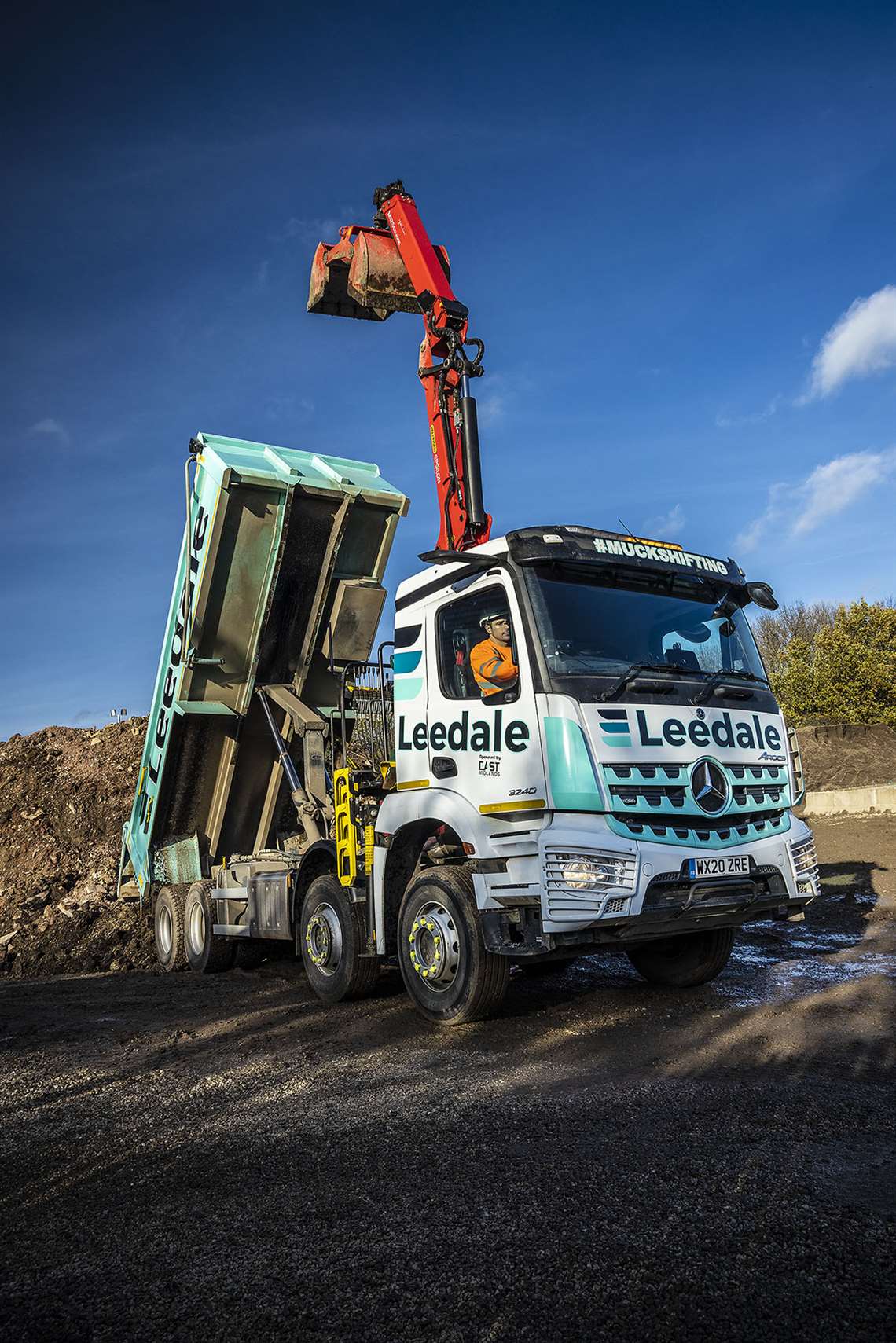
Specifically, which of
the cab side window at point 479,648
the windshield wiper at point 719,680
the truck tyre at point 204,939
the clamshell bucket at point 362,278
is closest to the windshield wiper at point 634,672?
the windshield wiper at point 719,680

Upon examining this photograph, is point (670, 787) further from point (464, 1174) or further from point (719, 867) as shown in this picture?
point (464, 1174)

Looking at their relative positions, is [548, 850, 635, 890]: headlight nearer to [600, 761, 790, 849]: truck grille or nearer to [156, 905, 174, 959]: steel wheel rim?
[600, 761, 790, 849]: truck grille

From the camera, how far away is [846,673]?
31.7 m

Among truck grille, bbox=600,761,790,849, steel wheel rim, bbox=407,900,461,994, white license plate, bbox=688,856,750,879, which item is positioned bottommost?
steel wheel rim, bbox=407,900,461,994

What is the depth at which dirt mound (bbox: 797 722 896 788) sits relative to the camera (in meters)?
28.4

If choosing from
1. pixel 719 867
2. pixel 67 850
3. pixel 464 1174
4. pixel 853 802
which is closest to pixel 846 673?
pixel 853 802

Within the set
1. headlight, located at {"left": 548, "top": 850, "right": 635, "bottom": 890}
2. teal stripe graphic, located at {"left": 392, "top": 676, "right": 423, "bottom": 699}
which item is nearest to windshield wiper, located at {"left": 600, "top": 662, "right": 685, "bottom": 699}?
headlight, located at {"left": 548, "top": 850, "right": 635, "bottom": 890}

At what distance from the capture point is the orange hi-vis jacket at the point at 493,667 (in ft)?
18.5

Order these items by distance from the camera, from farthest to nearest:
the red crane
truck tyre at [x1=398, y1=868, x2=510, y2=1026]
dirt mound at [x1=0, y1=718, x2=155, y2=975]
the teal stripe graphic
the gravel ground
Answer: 1. dirt mound at [x1=0, y1=718, x2=155, y2=975]
2. the red crane
3. the teal stripe graphic
4. truck tyre at [x1=398, y1=868, x2=510, y2=1026]
5. the gravel ground

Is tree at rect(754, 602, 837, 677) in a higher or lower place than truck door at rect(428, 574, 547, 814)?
higher

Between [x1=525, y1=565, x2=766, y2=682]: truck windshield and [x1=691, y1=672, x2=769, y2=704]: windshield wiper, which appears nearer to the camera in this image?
[x1=525, y1=565, x2=766, y2=682]: truck windshield

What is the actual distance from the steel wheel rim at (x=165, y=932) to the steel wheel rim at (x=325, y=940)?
291cm

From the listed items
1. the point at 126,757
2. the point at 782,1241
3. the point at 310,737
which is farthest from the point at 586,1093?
the point at 126,757

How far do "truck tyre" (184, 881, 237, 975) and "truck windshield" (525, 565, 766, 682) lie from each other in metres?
4.91
